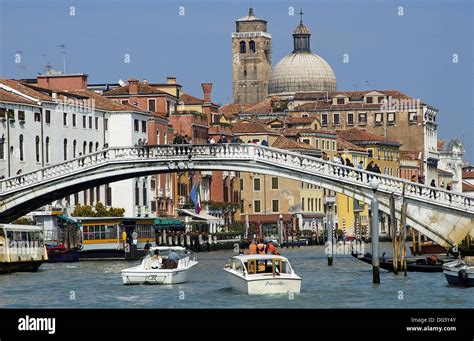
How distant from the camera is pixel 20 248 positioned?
33.0m

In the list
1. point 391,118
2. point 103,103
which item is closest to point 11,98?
point 103,103

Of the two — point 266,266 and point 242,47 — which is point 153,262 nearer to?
point 266,266

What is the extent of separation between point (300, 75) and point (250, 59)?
11.4m

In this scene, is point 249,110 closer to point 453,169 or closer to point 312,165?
point 453,169

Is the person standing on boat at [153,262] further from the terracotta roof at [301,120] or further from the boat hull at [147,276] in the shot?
the terracotta roof at [301,120]

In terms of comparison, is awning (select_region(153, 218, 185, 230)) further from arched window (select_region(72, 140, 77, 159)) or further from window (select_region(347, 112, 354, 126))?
window (select_region(347, 112, 354, 126))

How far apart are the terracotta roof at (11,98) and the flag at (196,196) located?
1272 centimetres

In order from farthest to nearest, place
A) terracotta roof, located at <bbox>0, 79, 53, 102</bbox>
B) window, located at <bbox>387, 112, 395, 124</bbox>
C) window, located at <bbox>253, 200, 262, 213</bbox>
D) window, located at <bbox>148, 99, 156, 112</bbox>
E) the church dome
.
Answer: the church dome, window, located at <bbox>387, 112, 395, 124</bbox>, window, located at <bbox>253, 200, 262, 213</bbox>, window, located at <bbox>148, 99, 156, 112</bbox>, terracotta roof, located at <bbox>0, 79, 53, 102</bbox>

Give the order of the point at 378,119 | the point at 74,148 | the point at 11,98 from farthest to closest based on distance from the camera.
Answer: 1. the point at 378,119
2. the point at 74,148
3. the point at 11,98

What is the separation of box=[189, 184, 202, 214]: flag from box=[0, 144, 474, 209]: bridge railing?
1912 cm

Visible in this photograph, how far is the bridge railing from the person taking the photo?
1305 inches

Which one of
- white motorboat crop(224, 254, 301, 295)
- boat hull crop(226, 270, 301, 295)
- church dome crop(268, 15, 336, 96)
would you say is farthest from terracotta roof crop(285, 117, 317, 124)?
boat hull crop(226, 270, 301, 295)

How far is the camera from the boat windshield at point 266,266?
25.6 m
